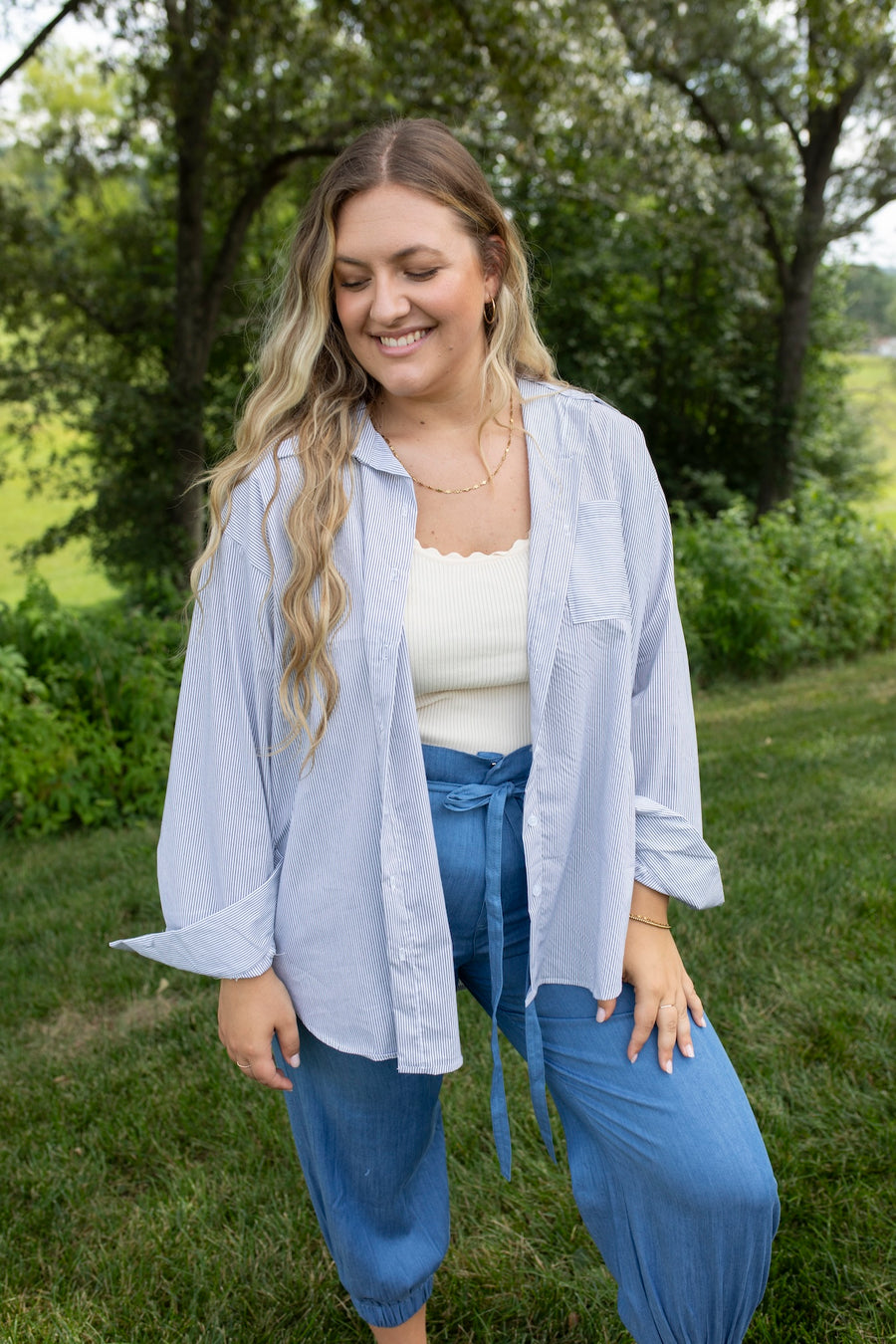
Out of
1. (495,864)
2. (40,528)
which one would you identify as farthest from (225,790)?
(40,528)

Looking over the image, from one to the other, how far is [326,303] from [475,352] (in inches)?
10.6

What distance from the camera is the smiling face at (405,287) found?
66.6 inches

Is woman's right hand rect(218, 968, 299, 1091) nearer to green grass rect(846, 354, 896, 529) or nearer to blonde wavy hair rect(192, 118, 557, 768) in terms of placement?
blonde wavy hair rect(192, 118, 557, 768)

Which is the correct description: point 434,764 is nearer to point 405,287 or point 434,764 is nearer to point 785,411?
point 405,287

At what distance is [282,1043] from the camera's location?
1.72 meters

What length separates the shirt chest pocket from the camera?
5.46ft

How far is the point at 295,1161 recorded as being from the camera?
2729 mm

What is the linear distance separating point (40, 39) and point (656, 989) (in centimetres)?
996

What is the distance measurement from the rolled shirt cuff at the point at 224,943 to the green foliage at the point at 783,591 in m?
6.83

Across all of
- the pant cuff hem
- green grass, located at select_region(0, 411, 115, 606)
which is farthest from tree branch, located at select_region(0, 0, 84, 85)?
the pant cuff hem

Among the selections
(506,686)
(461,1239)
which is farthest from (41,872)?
(506,686)

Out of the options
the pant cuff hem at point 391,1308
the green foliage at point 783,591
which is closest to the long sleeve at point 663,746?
the pant cuff hem at point 391,1308

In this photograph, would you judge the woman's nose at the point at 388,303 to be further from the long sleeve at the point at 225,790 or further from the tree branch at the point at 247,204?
the tree branch at the point at 247,204

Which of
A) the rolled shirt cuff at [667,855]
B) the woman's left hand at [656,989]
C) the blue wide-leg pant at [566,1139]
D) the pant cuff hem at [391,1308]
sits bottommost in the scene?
the pant cuff hem at [391,1308]
